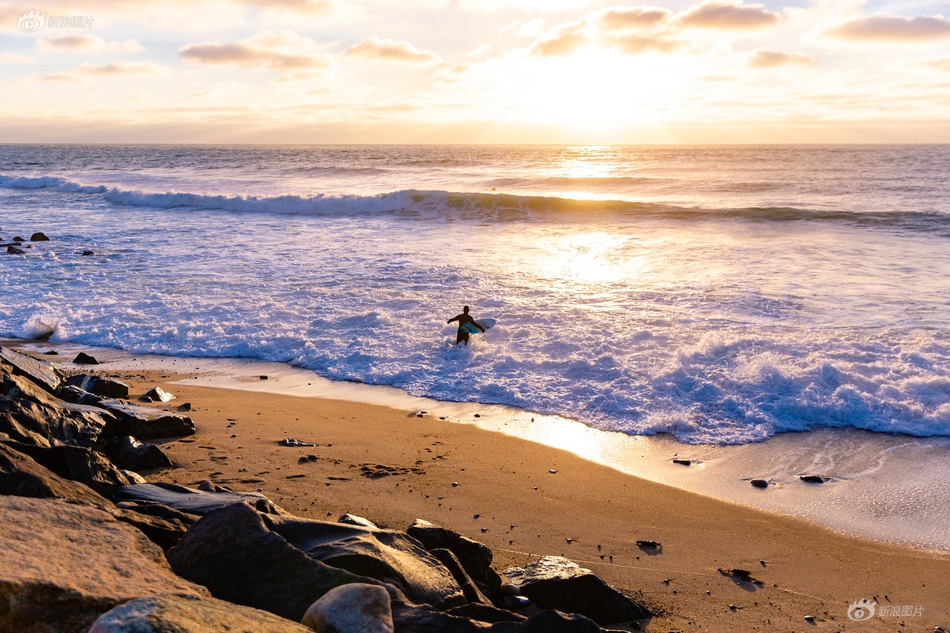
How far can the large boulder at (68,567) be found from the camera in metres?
2.64

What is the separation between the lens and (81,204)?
1276 inches

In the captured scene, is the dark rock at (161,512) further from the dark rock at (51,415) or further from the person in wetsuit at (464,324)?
the person in wetsuit at (464,324)

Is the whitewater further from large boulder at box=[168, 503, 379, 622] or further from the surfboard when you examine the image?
large boulder at box=[168, 503, 379, 622]

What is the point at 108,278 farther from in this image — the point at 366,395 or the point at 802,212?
the point at 802,212

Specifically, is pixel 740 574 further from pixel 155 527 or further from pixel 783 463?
pixel 155 527

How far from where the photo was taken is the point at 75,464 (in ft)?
14.3

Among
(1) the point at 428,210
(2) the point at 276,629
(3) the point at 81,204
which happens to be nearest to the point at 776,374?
(2) the point at 276,629

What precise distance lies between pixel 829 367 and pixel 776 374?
662 millimetres

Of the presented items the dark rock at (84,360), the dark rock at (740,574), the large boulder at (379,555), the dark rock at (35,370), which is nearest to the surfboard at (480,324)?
the dark rock at (35,370)

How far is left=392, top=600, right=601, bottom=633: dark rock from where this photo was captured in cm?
308

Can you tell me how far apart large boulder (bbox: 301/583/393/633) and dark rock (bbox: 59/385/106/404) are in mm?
4565

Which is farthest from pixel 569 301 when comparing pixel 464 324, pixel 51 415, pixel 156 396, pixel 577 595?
pixel 577 595

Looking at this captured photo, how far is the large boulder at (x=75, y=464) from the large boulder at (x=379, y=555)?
48.4 inches

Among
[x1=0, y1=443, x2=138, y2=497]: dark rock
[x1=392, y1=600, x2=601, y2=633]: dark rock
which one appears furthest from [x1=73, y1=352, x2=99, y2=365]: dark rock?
[x1=392, y1=600, x2=601, y2=633]: dark rock
